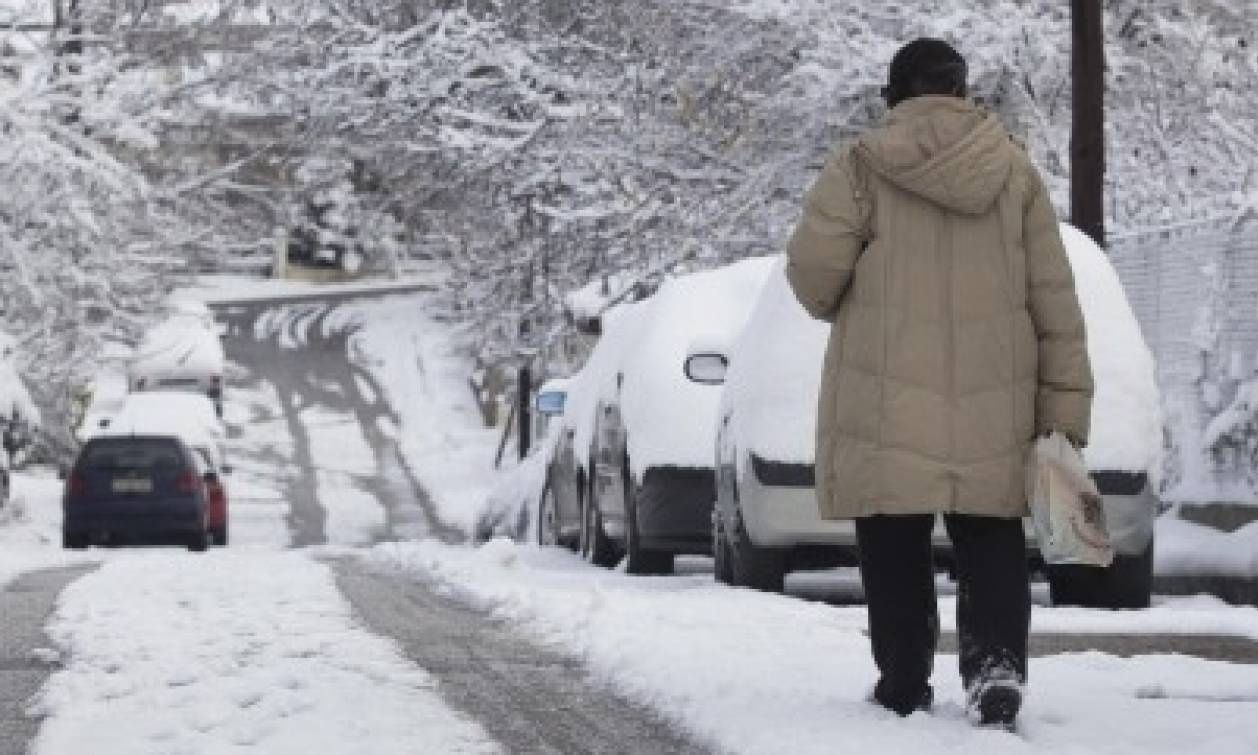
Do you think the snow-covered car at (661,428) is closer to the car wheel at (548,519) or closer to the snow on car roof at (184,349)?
the car wheel at (548,519)

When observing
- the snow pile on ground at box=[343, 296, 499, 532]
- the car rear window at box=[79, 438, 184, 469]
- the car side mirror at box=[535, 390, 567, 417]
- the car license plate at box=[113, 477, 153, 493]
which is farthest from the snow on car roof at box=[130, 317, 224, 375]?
the car side mirror at box=[535, 390, 567, 417]

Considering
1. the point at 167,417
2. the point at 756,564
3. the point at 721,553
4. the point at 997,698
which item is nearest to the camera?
the point at 997,698

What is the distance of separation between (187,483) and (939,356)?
72.1 ft

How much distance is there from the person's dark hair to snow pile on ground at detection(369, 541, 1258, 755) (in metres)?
1.54

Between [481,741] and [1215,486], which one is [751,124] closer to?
[1215,486]

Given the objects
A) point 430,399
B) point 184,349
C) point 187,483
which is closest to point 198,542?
point 187,483

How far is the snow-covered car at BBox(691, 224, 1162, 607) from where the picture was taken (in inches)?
415

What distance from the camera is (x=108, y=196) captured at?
28641 mm

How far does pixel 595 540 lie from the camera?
48.2 feet

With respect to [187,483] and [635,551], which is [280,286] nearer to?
[187,483]

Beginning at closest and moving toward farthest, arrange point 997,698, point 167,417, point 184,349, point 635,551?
1. point 997,698
2. point 635,551
3. point 167,417
4. point 184,349

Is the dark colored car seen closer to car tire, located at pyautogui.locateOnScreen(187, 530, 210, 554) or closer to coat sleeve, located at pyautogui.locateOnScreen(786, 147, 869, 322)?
car tire, located at pyautogui.locateOnScreen(187, 530, 210, 554)

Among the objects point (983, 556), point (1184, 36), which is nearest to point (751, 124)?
point (1184, 36)

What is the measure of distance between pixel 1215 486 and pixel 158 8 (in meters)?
23.8
